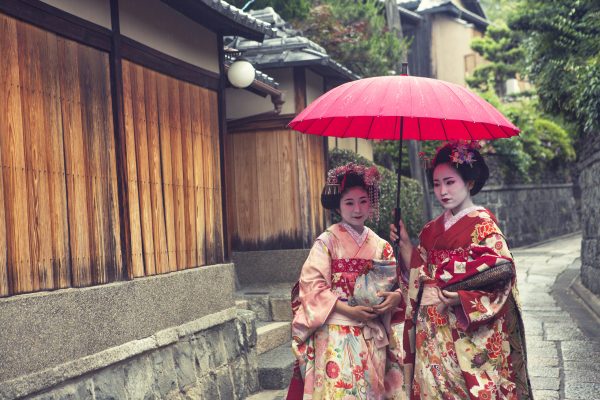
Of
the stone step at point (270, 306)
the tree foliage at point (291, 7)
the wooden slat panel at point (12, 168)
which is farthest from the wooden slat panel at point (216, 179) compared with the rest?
the tree foliage at point (291, 7)

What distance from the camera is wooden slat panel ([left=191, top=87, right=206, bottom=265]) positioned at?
7.37 metres

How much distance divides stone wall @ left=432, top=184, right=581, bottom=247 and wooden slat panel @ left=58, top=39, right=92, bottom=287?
20318mm

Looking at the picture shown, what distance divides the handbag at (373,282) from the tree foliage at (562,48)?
335 inches

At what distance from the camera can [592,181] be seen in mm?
14477

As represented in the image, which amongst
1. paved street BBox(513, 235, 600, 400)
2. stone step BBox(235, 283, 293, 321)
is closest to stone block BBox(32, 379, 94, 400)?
paved street BBox(513, 235, 600, 400)

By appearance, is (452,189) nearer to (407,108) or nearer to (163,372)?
(407,108)

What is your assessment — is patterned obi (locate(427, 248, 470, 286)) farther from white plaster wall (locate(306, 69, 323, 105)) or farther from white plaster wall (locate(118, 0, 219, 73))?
white plaster wall (locate(306, 69, 323, 105))

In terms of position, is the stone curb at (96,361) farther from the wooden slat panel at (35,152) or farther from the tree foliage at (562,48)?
the tree foliage at (562,48)

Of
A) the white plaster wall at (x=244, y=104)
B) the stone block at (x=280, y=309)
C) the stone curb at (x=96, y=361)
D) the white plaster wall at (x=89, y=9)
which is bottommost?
the stone block at (x=280, y=309)

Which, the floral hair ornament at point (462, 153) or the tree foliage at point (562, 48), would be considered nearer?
the floral hair ornament at point (462, 153)

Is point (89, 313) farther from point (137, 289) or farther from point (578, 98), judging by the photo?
point (578, 98)

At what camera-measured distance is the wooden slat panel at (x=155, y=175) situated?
21.4 ft

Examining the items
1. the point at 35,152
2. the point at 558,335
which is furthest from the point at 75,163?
the point at 558,335

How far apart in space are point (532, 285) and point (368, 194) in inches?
489
